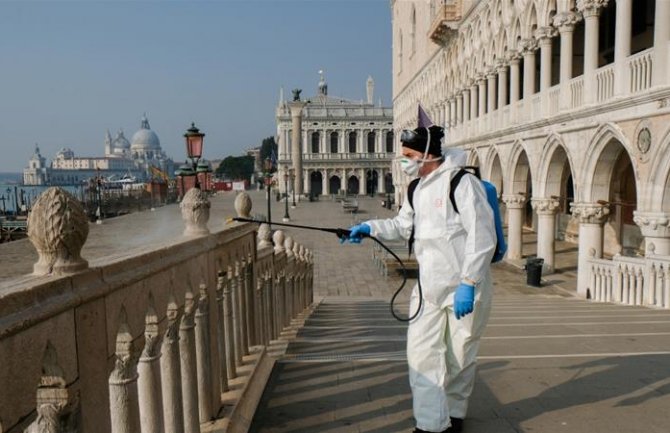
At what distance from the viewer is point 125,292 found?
1.95 metres

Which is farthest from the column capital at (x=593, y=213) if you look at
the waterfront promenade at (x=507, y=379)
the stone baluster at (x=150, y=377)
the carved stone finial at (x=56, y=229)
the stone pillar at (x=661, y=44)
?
the carved stone finial at (x=56, y=229)

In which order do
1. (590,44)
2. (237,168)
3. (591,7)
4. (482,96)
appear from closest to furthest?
(591,7) < (590,44) < (482,96) < (237,168)

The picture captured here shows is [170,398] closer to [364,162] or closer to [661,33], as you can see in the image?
[661,33]

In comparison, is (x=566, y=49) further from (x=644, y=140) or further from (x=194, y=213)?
(x=194, y=213)

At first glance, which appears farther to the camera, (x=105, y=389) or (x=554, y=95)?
(x=554, y=95)

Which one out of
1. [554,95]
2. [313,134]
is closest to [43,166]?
[313,134]

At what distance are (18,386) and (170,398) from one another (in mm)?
1044

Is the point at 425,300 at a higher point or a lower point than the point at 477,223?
lower

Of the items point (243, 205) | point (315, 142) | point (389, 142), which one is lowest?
point (243, 205)

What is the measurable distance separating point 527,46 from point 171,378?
51.7ft

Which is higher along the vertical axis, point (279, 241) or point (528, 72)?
point (528, 72)

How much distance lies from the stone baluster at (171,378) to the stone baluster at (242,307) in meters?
1.27

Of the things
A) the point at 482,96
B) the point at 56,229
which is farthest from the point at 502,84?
the point at 56,229

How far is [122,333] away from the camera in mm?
1946
